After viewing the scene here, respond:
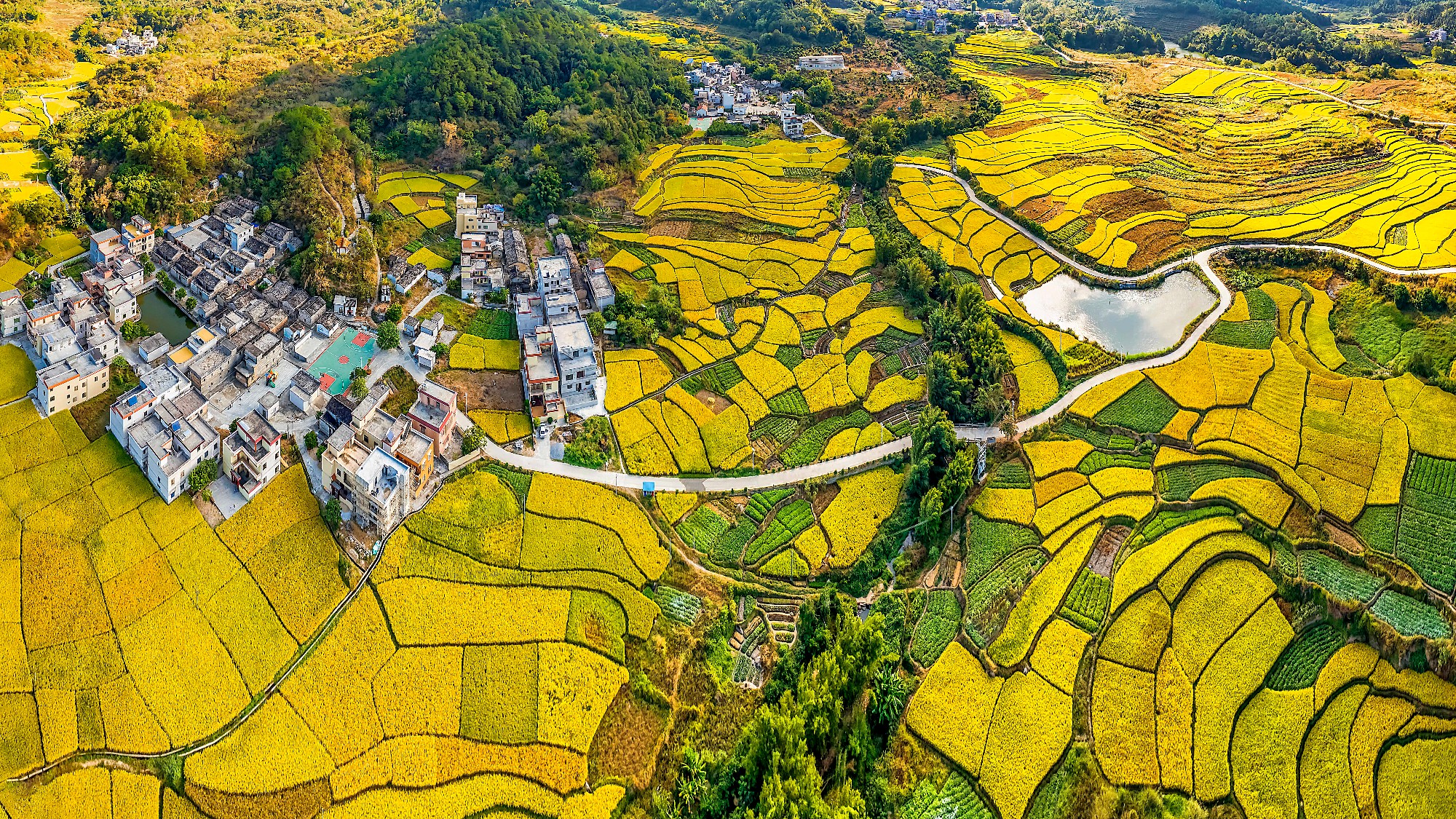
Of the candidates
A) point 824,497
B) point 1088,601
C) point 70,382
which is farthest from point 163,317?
point 1088,601

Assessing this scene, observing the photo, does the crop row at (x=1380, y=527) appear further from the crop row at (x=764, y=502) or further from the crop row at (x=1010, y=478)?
the crop row at (x=764, y=502)

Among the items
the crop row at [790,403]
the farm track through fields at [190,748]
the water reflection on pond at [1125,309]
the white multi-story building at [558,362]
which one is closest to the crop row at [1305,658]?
the water reflection on pond at [1125,309]

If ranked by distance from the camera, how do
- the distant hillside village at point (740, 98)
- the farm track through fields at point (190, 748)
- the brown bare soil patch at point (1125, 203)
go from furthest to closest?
1. the distant hillside village at point (740, 98)
2. the brown bare soil patch at point (1125, 203)
3. the farm track through fields at point (190, 748)

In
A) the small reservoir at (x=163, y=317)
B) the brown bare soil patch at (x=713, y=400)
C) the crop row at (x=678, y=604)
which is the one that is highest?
the small reservoir at (x=163, y=317)

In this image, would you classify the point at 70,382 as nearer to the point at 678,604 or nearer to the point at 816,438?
the point at 678,604

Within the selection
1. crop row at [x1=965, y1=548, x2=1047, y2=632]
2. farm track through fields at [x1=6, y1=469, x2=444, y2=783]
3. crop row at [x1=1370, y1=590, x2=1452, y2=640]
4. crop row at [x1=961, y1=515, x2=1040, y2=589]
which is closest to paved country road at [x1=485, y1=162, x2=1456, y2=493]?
crop row at [x1=961, y1=515, x2=1040, y2=589]

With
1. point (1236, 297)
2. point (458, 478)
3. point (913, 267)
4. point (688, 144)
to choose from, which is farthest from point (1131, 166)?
point (458, 478)
